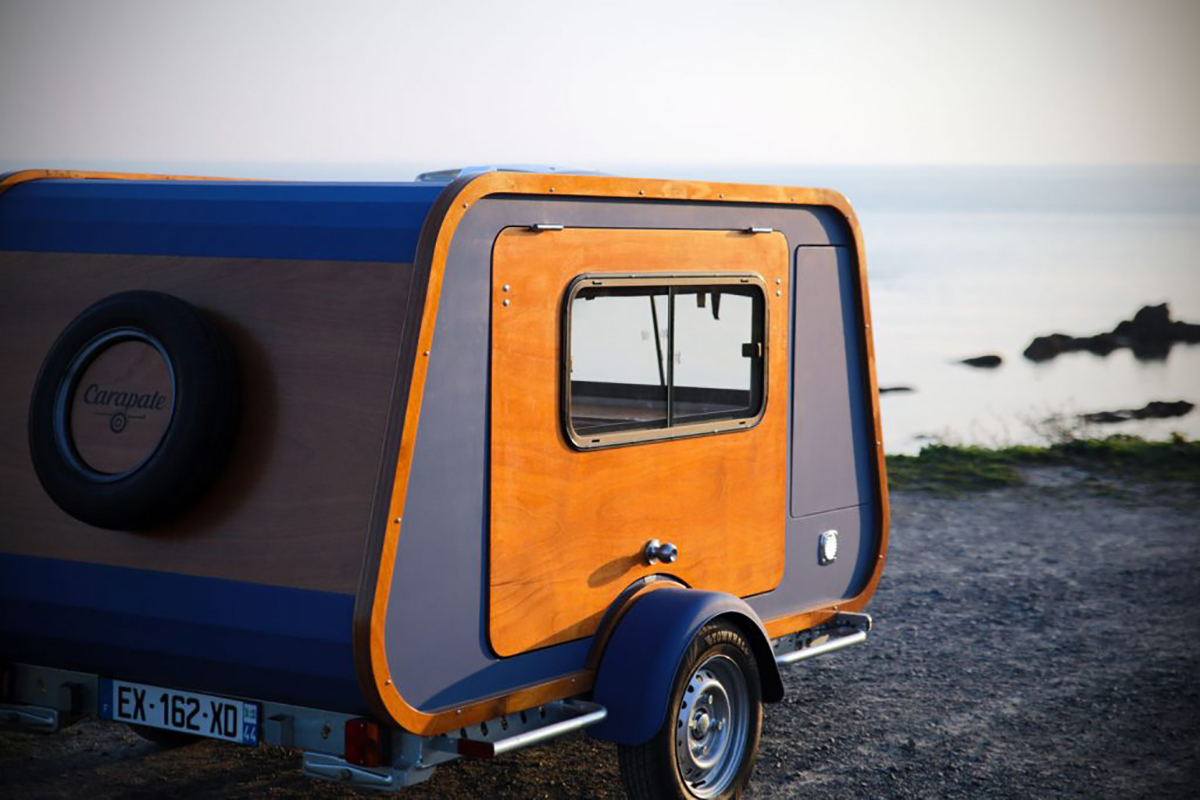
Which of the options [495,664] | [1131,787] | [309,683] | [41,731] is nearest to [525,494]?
[495,664]

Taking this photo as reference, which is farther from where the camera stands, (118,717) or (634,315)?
(634,315)

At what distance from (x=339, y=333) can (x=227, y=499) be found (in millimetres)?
681

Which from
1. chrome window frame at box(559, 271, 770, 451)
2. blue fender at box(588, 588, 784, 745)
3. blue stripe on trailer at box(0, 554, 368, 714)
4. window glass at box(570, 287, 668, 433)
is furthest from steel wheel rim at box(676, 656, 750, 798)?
blue stripe on trailer at box(0, 554, 368, 714)

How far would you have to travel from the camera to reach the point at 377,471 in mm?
4840

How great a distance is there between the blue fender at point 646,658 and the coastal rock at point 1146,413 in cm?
1065

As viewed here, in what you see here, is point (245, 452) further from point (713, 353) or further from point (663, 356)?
point (713, 353)

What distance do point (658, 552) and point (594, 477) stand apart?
1.61 feet

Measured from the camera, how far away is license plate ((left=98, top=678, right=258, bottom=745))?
16.8 feet

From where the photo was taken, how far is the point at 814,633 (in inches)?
279

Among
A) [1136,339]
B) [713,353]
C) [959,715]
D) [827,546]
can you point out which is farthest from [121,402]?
[1136,339]

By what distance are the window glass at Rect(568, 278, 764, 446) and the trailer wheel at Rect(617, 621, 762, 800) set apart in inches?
34.7

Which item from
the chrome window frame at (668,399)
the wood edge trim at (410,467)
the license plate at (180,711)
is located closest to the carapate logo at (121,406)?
the license plate at (180,711)

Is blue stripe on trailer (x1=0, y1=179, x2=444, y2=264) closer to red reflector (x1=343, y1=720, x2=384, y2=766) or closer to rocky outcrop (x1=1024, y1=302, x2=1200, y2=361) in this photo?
red reflector (x1=343, y1=720, x2=384, y2=766)

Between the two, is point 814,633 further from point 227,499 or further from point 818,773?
point 227,499
